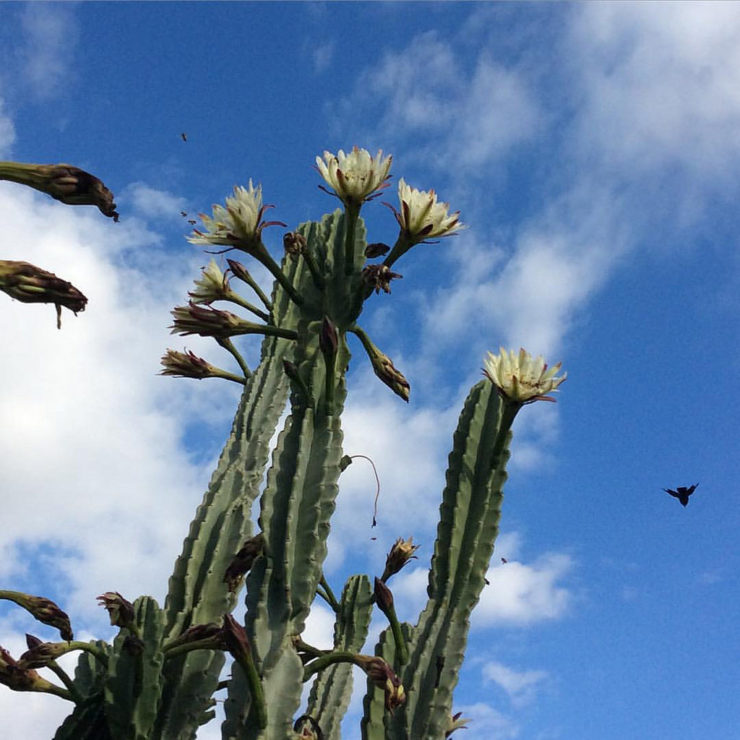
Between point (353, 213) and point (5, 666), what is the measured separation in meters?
2.17

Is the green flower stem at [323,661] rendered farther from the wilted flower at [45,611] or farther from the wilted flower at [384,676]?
the wilted flower at [45,611]

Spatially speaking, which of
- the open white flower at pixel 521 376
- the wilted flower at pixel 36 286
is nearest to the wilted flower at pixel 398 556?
the open white flower at pixel 521 376

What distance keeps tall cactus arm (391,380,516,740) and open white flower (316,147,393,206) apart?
3.46ft

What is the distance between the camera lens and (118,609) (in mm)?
3199

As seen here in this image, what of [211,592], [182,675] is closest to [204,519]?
[211,592]

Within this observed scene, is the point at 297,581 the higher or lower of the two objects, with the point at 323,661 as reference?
higher

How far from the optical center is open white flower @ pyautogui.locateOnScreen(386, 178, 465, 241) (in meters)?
3.24

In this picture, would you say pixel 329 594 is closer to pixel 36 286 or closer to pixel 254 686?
pixel 254 686

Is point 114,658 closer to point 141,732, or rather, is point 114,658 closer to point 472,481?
point 141,732

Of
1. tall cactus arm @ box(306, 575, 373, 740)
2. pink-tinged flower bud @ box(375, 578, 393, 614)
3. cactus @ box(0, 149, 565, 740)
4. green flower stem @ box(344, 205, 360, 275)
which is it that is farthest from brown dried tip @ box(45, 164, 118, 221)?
tall cactus arm @ box(306, 575, 373, 740)

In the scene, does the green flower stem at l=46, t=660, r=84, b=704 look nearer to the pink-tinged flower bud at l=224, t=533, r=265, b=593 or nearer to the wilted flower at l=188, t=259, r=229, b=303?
the pink-tinged flower bud at l=224, t=533, r=265, b=593

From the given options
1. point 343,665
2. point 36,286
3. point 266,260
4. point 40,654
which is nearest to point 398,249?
point 266,260

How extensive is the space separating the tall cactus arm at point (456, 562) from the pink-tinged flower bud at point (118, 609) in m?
1.09

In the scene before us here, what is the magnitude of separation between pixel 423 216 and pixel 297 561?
→ 1.38 m
